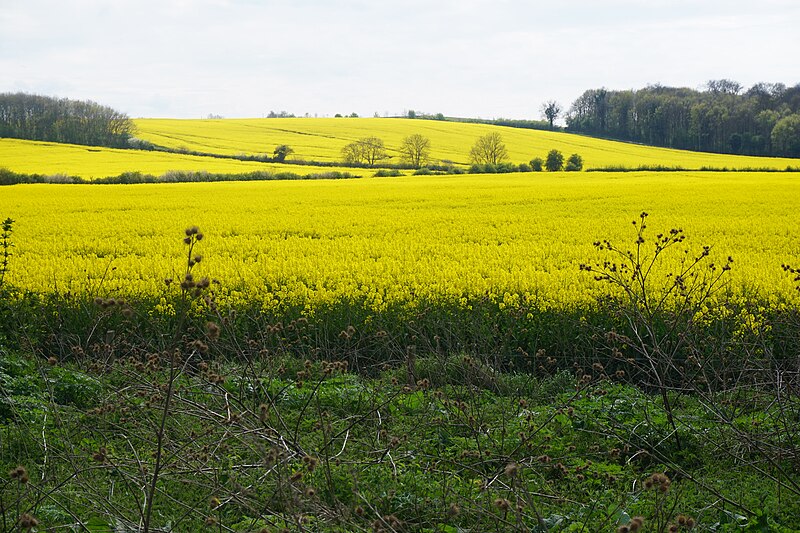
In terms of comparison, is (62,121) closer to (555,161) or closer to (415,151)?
(415,151)

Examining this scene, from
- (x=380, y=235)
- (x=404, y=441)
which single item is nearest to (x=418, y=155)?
(x=380, y=235)

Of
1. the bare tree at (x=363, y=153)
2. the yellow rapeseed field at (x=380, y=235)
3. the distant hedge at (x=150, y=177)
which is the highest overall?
the bare tree at (x=363, y=153)

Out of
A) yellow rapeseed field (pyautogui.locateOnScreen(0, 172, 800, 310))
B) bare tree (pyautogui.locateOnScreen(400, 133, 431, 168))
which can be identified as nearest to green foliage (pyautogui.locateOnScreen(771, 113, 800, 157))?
bare tree (pyautogui.locateOnScreen(400, 133, 431, 168))

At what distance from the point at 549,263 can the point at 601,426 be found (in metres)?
5.77

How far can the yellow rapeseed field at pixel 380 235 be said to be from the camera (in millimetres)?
9258

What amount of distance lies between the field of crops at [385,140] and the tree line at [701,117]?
7.26 meters

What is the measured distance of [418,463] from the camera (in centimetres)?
475

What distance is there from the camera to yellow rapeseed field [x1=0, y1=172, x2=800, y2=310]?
30.4 ft

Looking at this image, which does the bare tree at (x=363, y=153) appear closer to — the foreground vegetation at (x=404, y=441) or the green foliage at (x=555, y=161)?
the green foliage at (x=555, y=161)

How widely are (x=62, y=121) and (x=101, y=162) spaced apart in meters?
17.9

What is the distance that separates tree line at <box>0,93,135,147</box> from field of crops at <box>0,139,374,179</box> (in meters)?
3.82

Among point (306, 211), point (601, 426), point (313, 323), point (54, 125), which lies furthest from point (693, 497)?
point (54, 125)

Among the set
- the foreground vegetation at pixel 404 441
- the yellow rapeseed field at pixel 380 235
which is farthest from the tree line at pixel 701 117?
the foreground vegetation at pixel 404 441

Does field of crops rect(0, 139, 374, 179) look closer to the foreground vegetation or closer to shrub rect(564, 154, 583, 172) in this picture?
shrub rect(564, 154, 583, 172)
